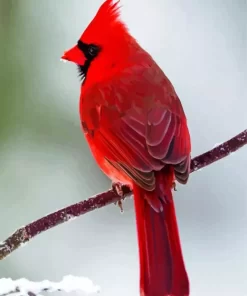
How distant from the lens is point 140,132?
1181 mm

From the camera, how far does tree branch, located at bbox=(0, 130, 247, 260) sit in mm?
965

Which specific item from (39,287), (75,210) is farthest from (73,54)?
(39,287)

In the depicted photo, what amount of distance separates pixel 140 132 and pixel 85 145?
0.57 meters

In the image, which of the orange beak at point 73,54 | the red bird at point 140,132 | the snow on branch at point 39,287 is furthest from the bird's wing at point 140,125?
the snow on branch at point 39,287

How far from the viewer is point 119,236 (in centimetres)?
166

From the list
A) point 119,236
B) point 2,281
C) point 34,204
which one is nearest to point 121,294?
point 119,236

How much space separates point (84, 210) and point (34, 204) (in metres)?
0.62

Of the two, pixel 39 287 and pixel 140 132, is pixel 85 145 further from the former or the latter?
pixel 39 287

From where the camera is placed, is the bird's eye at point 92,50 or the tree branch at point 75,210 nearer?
the tree branch at point 75,210

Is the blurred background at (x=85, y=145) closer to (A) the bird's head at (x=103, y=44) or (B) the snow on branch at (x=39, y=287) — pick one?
(A) the bird's head at (x=103, y=44)

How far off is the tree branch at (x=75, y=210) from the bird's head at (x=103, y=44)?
0.84ft

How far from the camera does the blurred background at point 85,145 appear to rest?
152 cm

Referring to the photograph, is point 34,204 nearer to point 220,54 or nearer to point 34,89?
point 34,89

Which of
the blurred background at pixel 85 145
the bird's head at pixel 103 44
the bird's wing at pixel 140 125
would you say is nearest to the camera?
the bird's wing at pixel 140 125
